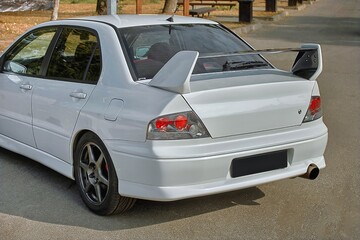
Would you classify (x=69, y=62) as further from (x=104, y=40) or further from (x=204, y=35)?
(x=204, y=35)

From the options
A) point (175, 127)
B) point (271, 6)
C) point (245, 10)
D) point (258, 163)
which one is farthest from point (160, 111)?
point (271, 6)

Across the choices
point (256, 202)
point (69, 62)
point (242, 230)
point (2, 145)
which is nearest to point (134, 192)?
point (242, 230)

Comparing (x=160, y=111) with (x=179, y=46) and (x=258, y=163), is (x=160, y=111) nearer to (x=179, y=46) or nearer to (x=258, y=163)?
(x=258, y=163)

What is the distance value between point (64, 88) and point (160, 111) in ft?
4.05

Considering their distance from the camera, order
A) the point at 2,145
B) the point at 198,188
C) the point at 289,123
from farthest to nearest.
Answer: the point at 2,145 → the point at 289,123 → the point at 198,188

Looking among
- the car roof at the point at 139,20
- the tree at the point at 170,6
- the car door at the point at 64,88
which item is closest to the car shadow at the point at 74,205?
the car door at the point at 64,88

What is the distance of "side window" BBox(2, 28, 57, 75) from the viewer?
520 cm

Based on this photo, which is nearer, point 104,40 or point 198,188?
point 198,188

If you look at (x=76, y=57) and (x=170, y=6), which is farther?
(x=170, y=6)

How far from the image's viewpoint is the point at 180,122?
3760 mm

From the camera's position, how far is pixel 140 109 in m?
3.86

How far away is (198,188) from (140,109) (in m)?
0.68

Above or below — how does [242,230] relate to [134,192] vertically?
below

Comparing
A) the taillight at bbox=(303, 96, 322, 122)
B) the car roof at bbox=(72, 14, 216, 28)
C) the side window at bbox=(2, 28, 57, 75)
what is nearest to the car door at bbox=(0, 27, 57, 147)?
the side window at bbox=(2, 28, 57, 75)
